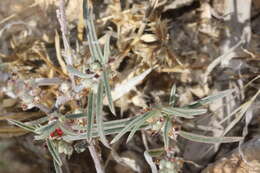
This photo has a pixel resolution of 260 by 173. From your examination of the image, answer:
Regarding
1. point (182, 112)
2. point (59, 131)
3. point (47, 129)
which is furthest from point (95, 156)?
point (182, 112)

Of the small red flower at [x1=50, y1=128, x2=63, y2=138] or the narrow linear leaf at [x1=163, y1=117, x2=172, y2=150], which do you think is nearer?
the narrow linear leaf at [x1=163, y1=117, x2=172, y2=150]

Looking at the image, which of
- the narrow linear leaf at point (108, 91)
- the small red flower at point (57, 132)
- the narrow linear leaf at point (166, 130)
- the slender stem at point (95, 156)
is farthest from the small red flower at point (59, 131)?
the narrow linear leaf at point (166, 130)

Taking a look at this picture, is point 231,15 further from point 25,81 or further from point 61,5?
point 25,81

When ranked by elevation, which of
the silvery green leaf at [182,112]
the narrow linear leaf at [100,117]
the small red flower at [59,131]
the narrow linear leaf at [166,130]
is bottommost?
the narrow linear leaf at [166,130]

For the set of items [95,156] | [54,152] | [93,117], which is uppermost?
[93,117]

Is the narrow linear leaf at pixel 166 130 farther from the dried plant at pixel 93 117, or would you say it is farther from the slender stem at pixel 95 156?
the slender stem at pixel 95 156

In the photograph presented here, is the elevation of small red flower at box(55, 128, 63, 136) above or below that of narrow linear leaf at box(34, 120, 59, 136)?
below

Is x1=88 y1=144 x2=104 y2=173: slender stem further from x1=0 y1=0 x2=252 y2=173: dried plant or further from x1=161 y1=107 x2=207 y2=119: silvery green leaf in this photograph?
x1=161 y1=107 x2=207 y2=119: silvery green leaf

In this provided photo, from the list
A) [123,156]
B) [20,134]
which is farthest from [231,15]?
[20,134]

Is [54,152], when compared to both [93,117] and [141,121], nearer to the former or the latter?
[93,117]

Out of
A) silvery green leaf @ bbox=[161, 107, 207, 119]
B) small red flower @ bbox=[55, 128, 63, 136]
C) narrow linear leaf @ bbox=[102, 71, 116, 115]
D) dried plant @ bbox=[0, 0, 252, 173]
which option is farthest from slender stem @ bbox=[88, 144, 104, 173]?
silvery green leaf @ bbox=[161, 107, 207, 119]

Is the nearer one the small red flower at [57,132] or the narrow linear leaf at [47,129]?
the narrow linear leaf at [47,129]
